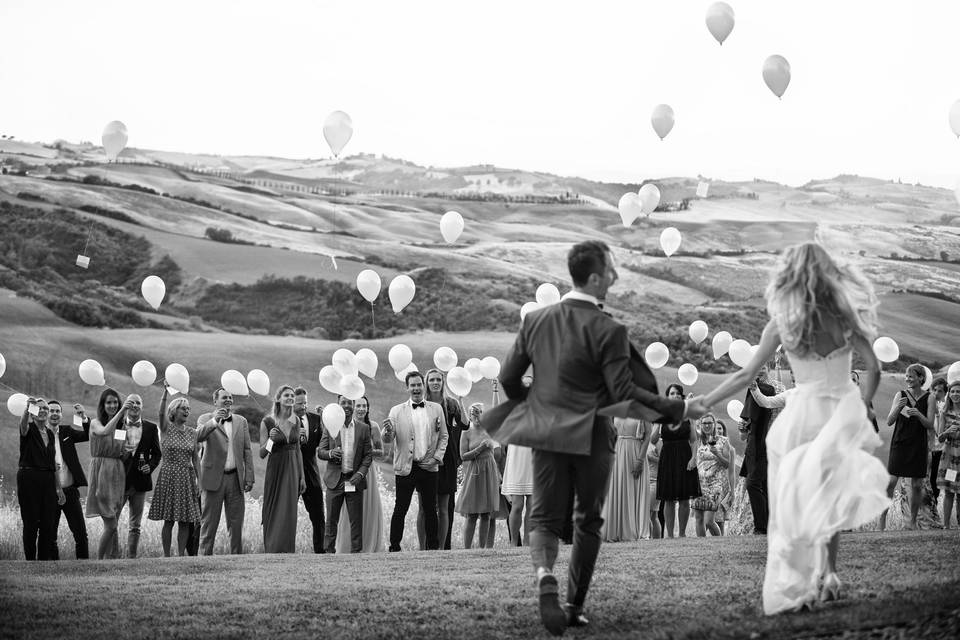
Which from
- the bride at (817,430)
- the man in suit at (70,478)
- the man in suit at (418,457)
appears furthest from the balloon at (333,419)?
the bride at (817,430)

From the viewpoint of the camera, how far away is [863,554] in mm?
8148

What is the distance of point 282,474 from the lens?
470 inches

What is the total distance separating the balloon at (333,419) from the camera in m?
12.0

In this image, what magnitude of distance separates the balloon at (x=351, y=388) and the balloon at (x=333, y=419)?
595 mm

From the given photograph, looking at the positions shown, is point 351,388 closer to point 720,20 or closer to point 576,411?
point 720,20

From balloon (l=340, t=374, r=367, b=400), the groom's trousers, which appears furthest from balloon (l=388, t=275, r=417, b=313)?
the groom's trousers

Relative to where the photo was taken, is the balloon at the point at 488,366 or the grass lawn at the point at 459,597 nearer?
the grass lawn at the point at 459,597

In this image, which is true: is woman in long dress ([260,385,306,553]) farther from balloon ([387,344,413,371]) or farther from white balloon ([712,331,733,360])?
white balloon ([712,331,733,360])

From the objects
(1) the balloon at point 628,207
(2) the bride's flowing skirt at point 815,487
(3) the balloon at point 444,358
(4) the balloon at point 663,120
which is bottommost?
(3) the balloon at point 444,358

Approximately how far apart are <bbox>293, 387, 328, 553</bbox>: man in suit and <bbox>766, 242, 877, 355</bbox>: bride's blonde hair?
746 centimetres

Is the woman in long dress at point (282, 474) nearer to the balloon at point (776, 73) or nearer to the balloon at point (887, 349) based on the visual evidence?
the balloon at point (776, 73)

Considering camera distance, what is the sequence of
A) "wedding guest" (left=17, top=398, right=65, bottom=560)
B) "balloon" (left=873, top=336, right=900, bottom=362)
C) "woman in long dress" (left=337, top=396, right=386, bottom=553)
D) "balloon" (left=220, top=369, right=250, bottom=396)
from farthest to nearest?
"balloon" (left=873, top=336, right=900, bottom=362) → "balloon" (left=220, top=369, right=250, bottom=396) → "woman in long dress" (left=337, top=396, right=386, bottom=553) → "wedding guest" (left=17, top=398, right=65, bottom=560)

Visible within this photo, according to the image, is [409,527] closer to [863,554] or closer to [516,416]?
[863,554]

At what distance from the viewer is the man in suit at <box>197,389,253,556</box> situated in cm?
1157
